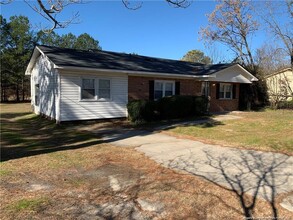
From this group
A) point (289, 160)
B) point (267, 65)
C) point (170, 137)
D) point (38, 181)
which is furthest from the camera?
point (267, 65)

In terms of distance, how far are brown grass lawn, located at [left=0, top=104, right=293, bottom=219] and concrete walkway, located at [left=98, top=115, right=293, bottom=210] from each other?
0.36m

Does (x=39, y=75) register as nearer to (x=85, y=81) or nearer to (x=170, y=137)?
(x=85, y=81)

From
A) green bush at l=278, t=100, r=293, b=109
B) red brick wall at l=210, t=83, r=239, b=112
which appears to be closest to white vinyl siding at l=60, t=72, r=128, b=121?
red brick wall at l=210, t=83, r=239, b=112

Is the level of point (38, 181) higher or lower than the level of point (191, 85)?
lower

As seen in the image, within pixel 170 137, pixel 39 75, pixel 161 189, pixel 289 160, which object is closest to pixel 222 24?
pixel 39 75

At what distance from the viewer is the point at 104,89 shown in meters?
14.8

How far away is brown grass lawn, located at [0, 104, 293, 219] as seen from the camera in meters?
3.83

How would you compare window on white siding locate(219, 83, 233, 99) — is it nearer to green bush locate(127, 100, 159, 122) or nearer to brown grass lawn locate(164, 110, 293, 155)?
green bush locate(127, 100, 159, 122)

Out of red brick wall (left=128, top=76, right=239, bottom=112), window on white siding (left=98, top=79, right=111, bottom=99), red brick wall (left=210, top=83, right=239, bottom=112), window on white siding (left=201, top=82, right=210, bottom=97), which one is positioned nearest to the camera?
window on white siding (left=98, top=79, right=111, bottom=99)

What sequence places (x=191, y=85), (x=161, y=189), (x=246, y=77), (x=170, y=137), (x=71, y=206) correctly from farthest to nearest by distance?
(x=246, y=77), (x=191, y=85), (x=170, y=137), (x=161, y=189), (x=71, y=206)

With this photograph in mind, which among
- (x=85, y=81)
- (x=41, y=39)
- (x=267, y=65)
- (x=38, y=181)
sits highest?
(x=41, y=39)

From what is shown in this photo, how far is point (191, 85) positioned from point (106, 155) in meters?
12.4

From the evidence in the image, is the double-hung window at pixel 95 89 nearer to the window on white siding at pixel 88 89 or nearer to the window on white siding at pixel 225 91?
the window on white siding at pixel 88 89

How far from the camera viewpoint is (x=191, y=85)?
18719 mm
